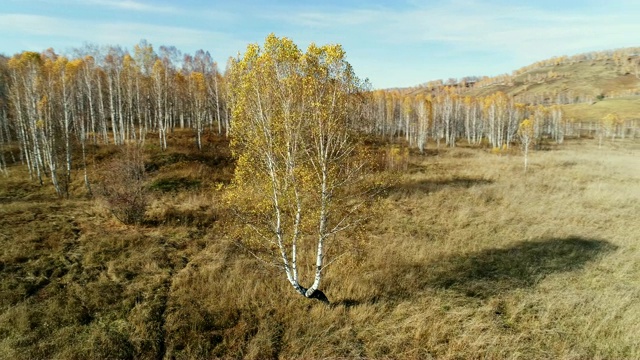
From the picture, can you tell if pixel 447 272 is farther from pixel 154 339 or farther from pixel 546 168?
pixel 546 168

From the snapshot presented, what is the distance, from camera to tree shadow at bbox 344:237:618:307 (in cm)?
1113

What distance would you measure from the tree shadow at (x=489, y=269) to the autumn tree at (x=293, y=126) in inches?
118

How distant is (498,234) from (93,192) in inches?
1024

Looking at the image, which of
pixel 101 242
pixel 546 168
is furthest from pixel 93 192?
pixel 546 168

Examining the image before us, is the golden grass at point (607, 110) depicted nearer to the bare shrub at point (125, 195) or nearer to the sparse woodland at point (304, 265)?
the sparse woodland at point (304, 265)

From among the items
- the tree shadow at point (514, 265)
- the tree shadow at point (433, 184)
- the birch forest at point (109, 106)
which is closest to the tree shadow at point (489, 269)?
the tree shadow at point (514, 265)

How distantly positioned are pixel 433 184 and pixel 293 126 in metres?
22.4

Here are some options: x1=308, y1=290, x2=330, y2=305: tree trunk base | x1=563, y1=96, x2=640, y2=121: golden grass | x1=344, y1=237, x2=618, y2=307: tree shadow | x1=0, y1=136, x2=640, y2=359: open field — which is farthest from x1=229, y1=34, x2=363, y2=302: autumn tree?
x1=563, y1=96, x2=640, y2=121: golden grass

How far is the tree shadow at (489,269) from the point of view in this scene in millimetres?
11133

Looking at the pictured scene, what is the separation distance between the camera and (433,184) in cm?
2889

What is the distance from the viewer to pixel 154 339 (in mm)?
8516

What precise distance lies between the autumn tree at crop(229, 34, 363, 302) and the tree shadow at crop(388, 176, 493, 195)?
56.7ft

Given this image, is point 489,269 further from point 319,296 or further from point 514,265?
point 319,296

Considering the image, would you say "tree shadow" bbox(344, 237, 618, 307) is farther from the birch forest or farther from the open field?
the birch forest
